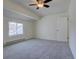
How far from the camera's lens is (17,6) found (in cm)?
551

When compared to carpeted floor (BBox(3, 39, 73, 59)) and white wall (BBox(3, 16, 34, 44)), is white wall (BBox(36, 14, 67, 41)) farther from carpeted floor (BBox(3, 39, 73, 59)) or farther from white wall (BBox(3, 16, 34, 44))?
carpeted floor (BBox(3, 39, 73, 59))

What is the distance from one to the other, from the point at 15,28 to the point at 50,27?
3353mm

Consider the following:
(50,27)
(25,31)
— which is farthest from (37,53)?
(50,27)

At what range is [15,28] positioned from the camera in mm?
7844

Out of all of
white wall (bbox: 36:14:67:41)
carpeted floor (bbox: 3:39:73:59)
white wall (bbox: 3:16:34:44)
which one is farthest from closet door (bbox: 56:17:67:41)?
carpeted floor (bbox: 3:39:73:59)

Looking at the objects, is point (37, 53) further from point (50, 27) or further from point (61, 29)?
point (50, 27)

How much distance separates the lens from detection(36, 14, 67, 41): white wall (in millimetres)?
8567

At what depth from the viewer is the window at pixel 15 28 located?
717 cm

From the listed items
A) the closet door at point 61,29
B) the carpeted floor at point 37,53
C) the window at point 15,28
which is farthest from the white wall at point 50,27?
the carpeted floor at point 37,53

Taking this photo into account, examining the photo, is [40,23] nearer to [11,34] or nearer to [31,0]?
[11,34]

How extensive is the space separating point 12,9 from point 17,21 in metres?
2.91

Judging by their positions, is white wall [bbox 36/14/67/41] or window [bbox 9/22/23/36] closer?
window [bbox 9/22/23/36]

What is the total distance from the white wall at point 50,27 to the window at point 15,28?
2258mm

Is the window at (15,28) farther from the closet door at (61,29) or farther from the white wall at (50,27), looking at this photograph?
the closet door at (61,29)
